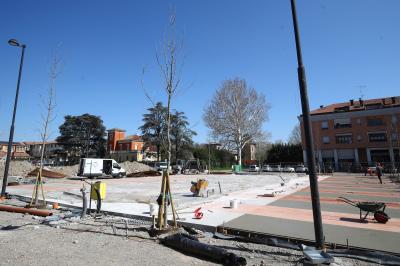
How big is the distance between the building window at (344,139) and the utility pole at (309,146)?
50.2 metres

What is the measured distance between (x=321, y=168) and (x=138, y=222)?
44.0 metres

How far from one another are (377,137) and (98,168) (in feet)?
152

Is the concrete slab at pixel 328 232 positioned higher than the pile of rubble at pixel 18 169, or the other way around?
the pile of rubble at pixel 18 169

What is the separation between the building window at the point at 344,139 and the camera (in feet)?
161

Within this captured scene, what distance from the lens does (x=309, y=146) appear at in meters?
5.27

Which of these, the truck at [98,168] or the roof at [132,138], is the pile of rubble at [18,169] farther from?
the roof at [132,138]

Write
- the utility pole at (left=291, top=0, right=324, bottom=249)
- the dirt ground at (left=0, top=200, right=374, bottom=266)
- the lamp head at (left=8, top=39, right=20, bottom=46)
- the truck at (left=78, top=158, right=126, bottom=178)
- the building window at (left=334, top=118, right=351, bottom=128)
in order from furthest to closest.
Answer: the building window at (left=334, top=118, right=351, bottom=128), the truck at (left=78, top=158, right=126, bottom=178), the lamp head at (left=8, top=39, right=20, bottom=46), the utility pole at (left=291, top=0, right=324, bottom=249), the dirt ground at (left=0, top=200, right=374, bottom=266)

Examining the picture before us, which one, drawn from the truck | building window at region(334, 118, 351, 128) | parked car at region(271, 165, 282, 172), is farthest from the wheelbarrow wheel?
building window at region(334, 118, 351, 128)

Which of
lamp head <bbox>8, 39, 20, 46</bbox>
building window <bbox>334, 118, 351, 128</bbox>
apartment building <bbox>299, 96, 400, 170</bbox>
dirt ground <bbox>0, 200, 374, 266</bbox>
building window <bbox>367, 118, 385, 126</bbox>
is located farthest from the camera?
building window <bbox>334, 118, 351, 128</bbox>

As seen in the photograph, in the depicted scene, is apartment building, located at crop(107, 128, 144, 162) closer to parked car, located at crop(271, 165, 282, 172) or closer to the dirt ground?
parked car, located at crop(271, 165, 282, 172)

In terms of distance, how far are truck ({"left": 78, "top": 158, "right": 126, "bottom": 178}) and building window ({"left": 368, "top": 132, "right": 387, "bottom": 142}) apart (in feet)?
140

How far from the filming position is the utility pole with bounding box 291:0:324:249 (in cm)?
507

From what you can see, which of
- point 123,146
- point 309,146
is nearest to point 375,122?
point 309,146

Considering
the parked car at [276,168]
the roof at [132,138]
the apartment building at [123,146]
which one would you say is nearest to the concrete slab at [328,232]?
the parked car at [276,168]
